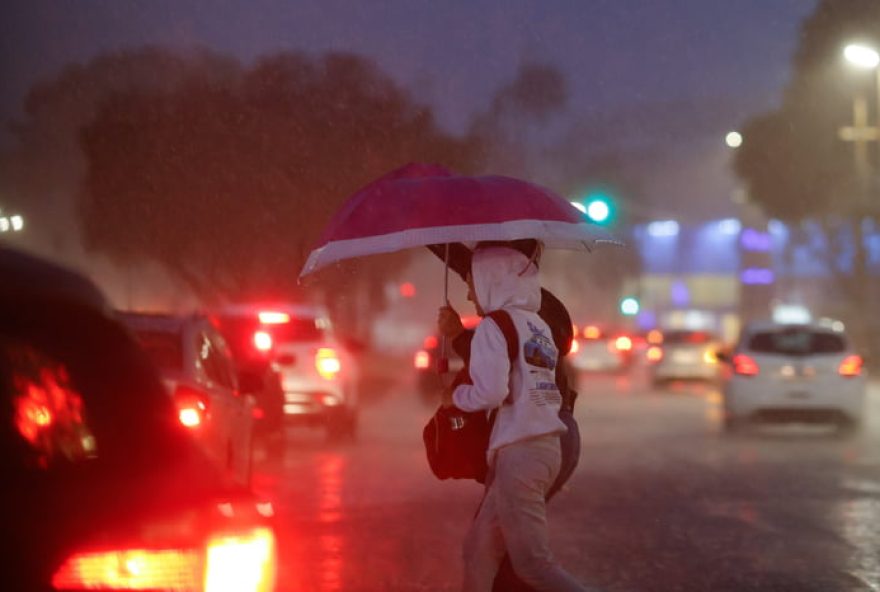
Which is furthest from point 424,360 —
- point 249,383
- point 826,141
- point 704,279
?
point 704,279

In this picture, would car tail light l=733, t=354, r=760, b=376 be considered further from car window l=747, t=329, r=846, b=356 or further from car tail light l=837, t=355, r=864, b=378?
car tail light l=837, t=355, r=864, b=378

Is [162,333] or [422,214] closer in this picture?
[422,214]

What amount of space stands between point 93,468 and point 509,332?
3178mm

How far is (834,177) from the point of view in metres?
52.0

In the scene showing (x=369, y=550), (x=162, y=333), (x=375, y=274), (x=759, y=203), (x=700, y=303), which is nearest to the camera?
(x=369, y=550)

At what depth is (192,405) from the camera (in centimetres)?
1127

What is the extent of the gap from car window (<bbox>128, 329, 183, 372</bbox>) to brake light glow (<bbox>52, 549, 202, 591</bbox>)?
322 inches

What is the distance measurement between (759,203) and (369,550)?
47116 mm

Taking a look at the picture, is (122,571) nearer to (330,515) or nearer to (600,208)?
(330,515)

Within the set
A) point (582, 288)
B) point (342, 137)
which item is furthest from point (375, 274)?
point (582, 288)

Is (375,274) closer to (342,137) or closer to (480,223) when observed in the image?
(342,137)

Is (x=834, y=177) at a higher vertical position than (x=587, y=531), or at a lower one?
higher

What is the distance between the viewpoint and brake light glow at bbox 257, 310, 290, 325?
67.8 feet

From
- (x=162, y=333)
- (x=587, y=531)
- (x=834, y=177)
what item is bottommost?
(x=587, y=531)
